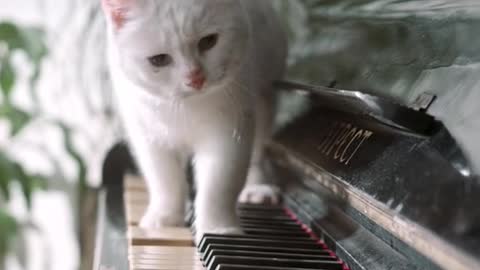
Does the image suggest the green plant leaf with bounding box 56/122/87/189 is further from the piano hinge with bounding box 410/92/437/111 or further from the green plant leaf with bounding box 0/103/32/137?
the piano hinge with bounding box 410/92/437/111

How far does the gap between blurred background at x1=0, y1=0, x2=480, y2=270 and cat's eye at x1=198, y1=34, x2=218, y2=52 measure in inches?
6.6

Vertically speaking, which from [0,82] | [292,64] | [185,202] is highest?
[0,82]

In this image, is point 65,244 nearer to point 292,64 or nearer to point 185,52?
point 292,64

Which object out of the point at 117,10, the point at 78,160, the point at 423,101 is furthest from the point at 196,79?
the point at 78,160

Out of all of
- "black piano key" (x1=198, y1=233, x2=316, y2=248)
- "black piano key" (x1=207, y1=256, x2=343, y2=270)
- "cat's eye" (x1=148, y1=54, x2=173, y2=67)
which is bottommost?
"black piano key" (x1=207, y1=256, x2=343, y2=270)

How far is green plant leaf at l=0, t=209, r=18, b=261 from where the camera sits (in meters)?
1.84

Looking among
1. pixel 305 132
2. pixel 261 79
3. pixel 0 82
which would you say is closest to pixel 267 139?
pixel 261 79

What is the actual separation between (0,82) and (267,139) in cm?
73

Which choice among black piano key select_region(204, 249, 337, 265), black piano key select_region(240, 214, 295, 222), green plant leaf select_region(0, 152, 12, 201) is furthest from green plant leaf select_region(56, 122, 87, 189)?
black piano key select_region(204, 249, 337, 265)

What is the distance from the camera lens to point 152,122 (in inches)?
44.2

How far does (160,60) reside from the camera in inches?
39.4

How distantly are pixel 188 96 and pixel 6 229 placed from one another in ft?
3.22

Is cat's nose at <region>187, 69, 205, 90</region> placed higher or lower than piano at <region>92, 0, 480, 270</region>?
higher

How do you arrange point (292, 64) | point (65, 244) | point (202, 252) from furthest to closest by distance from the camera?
point (65, 244) < point (292, 64) < point (202, 252)
